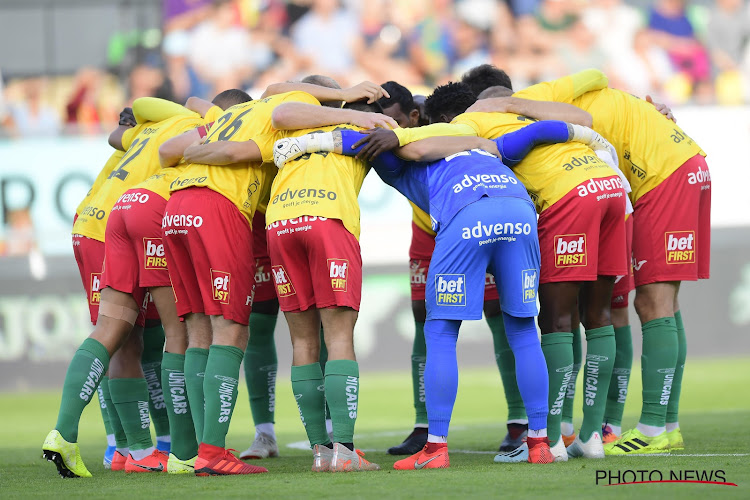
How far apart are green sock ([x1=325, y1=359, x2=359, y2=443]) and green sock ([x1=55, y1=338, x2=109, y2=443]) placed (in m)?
1.42

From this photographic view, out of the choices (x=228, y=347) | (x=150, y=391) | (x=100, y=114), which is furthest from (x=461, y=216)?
(x=100, y=114)

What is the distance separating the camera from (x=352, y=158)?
5590 mm

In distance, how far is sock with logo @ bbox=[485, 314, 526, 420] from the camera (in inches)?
255

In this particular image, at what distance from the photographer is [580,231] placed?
557 cm

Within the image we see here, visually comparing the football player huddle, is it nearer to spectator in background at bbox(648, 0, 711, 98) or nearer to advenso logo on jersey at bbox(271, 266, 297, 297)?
advenso logo on jersey at bbox(271, 266, 297, 297)

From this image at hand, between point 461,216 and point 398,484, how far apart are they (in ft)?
5.05

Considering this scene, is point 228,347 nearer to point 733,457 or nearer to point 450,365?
point 450,365

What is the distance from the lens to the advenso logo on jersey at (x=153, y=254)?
579 cm

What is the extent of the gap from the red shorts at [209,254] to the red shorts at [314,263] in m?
0.25

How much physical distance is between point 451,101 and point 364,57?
954cm

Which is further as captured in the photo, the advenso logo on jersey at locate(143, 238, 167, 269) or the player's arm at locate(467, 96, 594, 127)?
the player's arm at locate(467, 96, 594, 127)

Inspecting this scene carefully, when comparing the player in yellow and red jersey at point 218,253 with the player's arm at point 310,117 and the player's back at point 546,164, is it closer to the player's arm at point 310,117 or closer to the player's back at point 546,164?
the player's arm at point 310,117

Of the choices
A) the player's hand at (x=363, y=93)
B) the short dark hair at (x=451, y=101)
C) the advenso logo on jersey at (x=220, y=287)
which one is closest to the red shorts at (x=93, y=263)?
the advenso logo on jersey at (x=220, y=287)

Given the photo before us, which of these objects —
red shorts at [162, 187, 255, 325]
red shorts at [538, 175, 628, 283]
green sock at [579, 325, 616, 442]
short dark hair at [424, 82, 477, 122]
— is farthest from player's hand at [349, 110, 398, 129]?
green sock at [579, 325, 616, 442]
